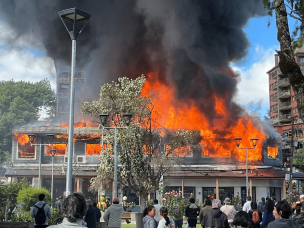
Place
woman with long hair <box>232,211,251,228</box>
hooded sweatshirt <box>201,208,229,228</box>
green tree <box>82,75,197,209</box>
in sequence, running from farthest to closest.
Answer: green tree <box>82,75,197,209</box> < hooded sweatshirt <box>201,208,229,228</box> < woman with long hair <box>232,211,251,228</box>

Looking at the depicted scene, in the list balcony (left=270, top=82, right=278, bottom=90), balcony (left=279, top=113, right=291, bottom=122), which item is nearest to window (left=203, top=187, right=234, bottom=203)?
balcony (left=279, top=113, right=291, bottom=122)

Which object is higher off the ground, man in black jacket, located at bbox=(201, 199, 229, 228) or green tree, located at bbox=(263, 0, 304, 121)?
green tree, located at bbox=(263, 0, 304, 121)

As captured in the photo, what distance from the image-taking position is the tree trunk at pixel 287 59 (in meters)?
12.9

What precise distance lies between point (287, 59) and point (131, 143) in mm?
18569

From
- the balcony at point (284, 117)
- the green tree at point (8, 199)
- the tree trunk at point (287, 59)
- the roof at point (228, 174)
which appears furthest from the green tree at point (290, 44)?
the balcony at point (284, 117)

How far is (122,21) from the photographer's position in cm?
5891

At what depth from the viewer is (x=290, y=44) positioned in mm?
13383

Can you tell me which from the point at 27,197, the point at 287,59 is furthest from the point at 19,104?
the point at 287,59

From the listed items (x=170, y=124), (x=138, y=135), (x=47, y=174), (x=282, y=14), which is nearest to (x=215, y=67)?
(x=170, y=124)

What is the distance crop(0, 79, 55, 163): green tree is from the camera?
78.8 metres

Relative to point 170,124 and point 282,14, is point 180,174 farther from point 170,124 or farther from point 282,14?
point 282,14

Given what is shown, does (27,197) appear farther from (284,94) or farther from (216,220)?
(284,94)

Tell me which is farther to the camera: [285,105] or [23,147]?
[285,105]

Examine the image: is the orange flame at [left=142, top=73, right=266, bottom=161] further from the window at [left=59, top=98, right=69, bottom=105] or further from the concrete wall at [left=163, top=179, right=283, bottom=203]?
the window at [left=59, top=98, right=69, bottom=105]
